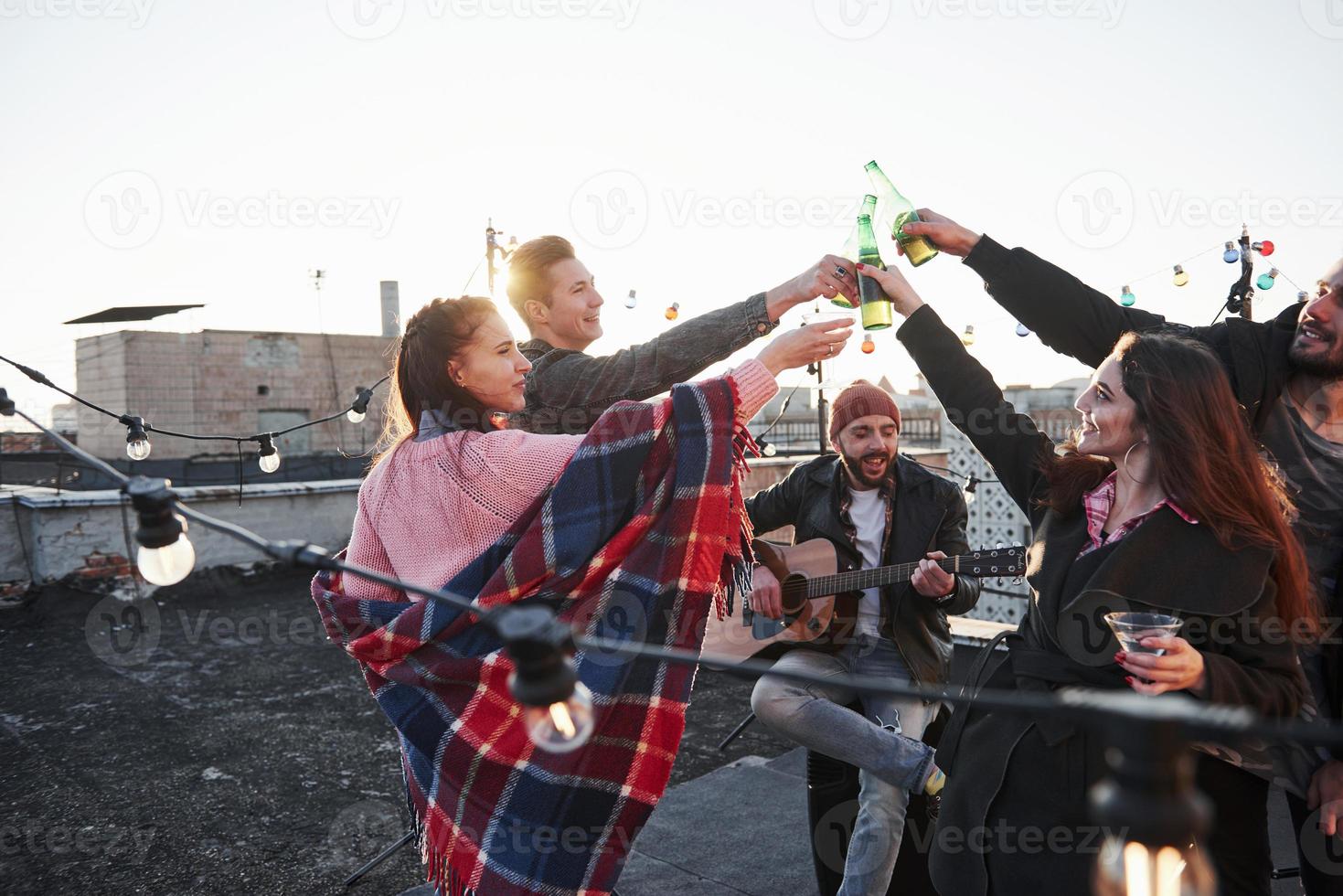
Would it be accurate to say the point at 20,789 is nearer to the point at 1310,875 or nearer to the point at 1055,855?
the point at 1055,855

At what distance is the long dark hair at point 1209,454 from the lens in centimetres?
172

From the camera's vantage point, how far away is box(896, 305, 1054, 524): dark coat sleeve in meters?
2.11

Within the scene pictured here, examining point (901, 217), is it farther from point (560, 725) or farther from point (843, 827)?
point (843, 827)

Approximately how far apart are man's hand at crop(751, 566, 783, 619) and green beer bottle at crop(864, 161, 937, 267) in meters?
1.60

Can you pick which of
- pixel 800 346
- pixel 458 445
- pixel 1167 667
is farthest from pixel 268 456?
pixel 1167 667

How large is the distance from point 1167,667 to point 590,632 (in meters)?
1.14

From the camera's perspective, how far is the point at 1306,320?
2.19 m

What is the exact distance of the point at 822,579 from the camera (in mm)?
3576

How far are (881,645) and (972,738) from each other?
1.40 metres

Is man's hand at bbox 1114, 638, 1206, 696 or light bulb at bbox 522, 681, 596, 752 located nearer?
light bulb at bbox 522, 681, 596, 752

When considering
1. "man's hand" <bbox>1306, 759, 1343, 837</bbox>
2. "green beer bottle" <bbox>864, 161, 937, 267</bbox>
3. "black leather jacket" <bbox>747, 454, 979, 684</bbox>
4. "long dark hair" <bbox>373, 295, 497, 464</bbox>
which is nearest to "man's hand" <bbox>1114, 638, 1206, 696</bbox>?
"man's hand" <bbox>1306, 759, 1343, 837</bbox>

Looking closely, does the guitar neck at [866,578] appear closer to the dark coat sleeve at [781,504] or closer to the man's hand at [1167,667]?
the dark coat sleeve at [781,504]

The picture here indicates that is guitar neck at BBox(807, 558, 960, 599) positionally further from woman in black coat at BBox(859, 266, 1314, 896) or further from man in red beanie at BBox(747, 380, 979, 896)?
woman in black coat at BBox(859, 266, 1314, 896)

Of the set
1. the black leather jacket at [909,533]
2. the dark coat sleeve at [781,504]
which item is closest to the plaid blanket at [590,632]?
the black leather jacket at [909,533]
